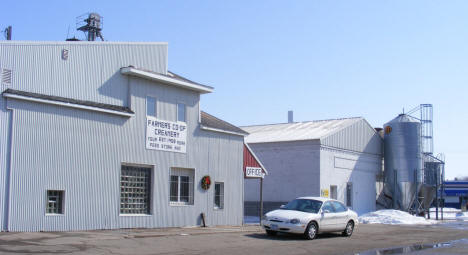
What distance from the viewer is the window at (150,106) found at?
2105 centimetres

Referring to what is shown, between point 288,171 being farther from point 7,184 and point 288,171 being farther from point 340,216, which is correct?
point 7,184

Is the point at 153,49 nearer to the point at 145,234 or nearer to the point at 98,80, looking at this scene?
the point at 98,80

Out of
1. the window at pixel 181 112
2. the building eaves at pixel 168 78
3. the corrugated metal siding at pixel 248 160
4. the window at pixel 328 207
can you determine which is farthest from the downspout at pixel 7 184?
the corrugated metal siding at pixel 248 160

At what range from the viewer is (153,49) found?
21750 millimetres

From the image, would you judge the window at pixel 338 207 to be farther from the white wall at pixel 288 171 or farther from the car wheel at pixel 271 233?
the white wall at pixel 288 171

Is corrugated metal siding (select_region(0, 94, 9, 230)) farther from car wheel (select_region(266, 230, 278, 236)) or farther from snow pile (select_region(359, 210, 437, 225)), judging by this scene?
snow pile (select_region(359, 210, 437, 225))

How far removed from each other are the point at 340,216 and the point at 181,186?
22.1 ft

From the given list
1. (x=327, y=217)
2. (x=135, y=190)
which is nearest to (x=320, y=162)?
(x=327, y=217)

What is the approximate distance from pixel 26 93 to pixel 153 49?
20.3 ft

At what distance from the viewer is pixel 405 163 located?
38219 millimetres

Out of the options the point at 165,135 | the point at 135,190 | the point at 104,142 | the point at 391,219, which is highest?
the point at 165,135

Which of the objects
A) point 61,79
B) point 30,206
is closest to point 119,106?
point 61,79

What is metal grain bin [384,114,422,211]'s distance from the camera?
38.1 meters

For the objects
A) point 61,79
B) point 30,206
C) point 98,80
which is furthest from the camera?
point 98,80
